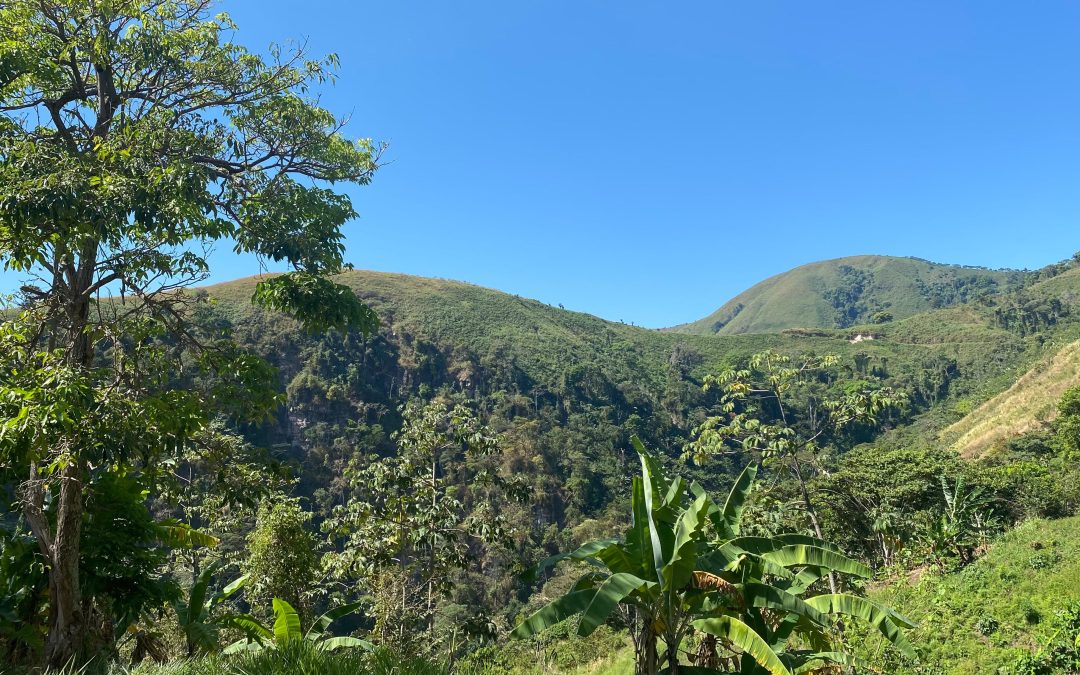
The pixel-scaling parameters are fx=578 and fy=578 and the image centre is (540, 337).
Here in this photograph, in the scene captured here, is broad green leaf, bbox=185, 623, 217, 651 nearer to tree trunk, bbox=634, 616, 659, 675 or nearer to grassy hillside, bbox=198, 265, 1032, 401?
tree trunk, bbox=634, 616, 659, 675

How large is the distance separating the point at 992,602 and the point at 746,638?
32.1 ft

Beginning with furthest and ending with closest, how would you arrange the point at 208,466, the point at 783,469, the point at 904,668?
1. the point at 783,469
2. the point at 904,668
3. the point at 208,466

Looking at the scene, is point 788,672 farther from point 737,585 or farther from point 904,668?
point 904,668

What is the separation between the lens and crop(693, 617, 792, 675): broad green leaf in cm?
467

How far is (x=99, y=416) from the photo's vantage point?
17.0 feet

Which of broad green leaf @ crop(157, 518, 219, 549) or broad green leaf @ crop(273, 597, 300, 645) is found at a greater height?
broad green leaf @ crop(157, 518, 219, 549)

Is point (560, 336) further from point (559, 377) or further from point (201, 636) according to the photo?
point (201, 636)

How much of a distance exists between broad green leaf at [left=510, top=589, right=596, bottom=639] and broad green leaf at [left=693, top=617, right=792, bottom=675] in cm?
102

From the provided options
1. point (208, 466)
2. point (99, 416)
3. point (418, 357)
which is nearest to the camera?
point (99, 416)

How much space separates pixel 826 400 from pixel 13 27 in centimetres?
1247

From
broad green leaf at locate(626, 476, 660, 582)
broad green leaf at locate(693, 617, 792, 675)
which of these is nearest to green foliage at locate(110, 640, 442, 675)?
broad green leaf at locate(626, 476, 660, 582)

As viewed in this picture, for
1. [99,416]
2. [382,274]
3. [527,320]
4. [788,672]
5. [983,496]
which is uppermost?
[382,274]

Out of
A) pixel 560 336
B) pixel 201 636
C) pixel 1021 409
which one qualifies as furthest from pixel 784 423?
pixel 560 336

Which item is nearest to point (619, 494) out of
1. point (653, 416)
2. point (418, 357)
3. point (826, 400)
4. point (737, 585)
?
point (653, 416)
